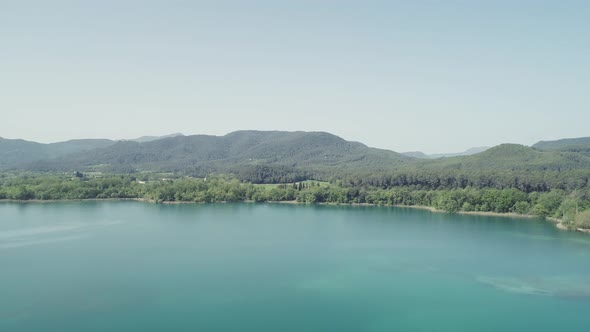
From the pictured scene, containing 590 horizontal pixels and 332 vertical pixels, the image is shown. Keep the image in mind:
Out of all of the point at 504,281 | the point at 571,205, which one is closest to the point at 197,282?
the point at 504,281

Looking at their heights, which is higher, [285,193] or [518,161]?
[518,161]

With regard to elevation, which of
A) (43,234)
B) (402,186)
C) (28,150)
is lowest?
(43,234)

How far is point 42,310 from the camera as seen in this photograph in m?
14.5

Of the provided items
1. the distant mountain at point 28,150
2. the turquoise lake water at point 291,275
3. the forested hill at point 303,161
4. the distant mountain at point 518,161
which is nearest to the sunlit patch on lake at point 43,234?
the turquoise lake water at point 291,275

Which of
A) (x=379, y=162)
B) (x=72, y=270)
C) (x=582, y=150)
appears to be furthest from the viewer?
(x=379, y=162)

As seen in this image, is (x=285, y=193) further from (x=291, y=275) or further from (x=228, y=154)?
(x=228, y=154)

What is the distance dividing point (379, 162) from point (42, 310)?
74940mm

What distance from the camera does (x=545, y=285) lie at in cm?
1753

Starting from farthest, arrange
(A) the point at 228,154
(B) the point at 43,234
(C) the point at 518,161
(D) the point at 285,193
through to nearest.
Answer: (A) the point at 228,154 < (C) the point at 518,161 < (D) the point at 285,193 < (B) the point at 43,234

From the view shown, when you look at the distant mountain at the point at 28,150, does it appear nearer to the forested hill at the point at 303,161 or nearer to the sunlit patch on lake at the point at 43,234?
the forested hill at the point at 303,161

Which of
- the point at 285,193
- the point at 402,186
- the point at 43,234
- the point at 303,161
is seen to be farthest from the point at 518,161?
the point at 43,234

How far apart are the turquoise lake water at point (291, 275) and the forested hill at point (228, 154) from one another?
52.7m

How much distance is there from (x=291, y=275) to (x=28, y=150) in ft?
403

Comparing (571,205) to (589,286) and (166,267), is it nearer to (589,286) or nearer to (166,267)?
(589,286)
